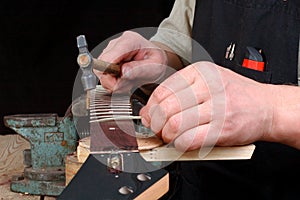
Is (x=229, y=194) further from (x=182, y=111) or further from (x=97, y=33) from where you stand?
(x=97, y=33)

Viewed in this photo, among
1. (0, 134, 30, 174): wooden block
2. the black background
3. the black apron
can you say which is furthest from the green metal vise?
the black background

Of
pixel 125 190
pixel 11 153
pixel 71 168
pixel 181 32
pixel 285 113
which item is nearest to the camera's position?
pixel 125 190

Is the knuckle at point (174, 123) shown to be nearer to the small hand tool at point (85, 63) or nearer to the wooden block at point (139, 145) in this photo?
the wooden block at point (139, 145)

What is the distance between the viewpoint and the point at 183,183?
119 centimetres

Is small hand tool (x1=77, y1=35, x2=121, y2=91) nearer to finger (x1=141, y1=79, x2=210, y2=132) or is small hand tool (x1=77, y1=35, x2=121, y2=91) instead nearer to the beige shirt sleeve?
finger (x1=141, y1=79, x2=210, y2=132)

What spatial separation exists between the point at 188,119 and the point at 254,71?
0.36 metres

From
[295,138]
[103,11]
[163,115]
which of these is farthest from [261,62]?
[103,11]

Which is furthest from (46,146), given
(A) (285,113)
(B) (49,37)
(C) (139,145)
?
(B) (49,37)

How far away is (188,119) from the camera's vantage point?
682mm

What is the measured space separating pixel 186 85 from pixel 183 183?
1.77 feet

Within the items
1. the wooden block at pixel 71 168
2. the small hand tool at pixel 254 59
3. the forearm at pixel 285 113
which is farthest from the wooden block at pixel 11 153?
the forearm at pixel 285 113

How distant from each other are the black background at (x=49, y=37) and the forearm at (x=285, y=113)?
1.52m

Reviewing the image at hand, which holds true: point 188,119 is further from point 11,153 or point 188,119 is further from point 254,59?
point 11,153

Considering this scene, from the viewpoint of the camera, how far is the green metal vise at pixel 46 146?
3.73 feet
